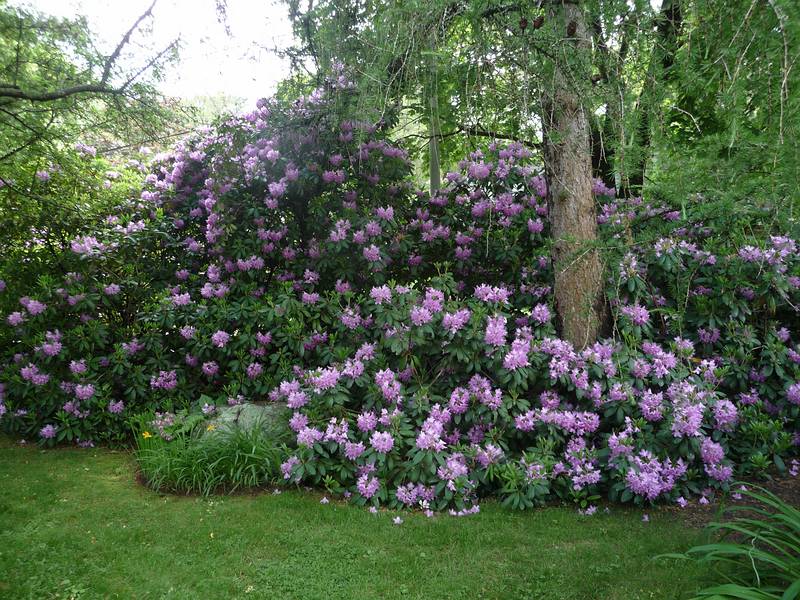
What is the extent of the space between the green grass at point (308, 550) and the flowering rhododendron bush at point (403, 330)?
0.85 feet

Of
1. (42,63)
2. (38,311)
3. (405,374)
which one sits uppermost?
(42,63)

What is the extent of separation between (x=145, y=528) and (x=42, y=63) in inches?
149

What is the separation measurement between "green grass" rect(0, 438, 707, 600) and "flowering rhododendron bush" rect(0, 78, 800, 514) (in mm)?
259

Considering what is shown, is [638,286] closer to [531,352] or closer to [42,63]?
[531,352]

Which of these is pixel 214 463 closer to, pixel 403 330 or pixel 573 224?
pixel 403 330

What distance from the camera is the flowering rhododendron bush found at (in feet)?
11.9

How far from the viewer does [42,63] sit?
183 inches

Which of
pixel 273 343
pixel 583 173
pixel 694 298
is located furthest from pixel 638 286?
pixel 273 343

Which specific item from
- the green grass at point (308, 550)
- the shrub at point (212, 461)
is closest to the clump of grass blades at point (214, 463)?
the shrub at point (212, 461)

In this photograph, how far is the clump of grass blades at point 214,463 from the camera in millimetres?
3793

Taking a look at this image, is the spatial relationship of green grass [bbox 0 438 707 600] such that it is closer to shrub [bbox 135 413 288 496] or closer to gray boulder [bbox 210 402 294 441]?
shrub [bbox 135 413 288 496]

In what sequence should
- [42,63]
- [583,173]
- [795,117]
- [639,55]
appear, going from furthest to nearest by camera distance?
1. [42,63]
2. [583,173]
3. [639,55]
4. [795,117]

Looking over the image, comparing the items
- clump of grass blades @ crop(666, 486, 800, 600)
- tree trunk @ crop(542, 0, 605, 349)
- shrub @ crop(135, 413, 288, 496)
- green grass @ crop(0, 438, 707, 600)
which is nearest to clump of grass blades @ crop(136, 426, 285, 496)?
shrub @ crop(135, 413, 288, 496)

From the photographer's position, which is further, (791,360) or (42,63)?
(42,63)
